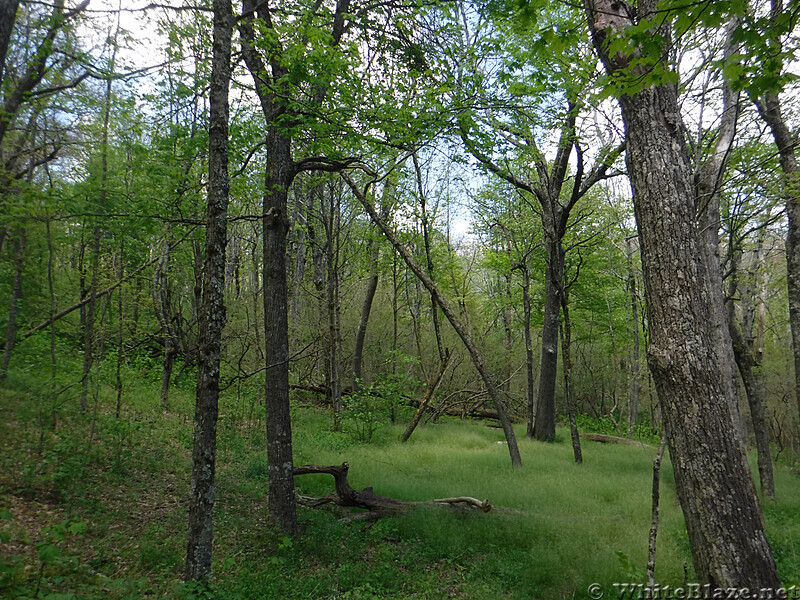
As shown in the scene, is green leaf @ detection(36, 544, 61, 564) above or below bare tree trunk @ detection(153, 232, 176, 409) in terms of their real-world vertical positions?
below

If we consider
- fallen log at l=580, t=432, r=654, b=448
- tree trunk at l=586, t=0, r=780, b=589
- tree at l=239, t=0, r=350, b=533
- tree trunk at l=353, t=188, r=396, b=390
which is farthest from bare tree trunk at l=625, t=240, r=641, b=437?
tree at l=239, t=0, r=350, b=533

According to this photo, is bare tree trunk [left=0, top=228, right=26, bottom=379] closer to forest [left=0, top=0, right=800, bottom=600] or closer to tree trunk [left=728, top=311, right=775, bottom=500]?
forest [left=0, top=0, right=800, bottom=600]

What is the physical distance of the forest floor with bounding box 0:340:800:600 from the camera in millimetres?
4438

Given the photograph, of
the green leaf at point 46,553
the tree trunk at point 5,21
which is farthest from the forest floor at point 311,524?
the tree trunk at point 5,21

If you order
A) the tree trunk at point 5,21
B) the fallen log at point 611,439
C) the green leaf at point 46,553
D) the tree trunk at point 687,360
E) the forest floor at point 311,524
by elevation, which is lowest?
the fallen log at point 611,439

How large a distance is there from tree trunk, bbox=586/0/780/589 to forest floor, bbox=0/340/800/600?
1066 mm

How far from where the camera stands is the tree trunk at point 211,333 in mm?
4145

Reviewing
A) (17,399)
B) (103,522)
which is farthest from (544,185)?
(17,399)

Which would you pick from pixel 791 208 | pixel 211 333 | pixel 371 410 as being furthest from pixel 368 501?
pixel 791 208

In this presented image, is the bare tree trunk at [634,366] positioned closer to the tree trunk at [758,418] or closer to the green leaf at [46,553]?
the tree trunk at [758,418]

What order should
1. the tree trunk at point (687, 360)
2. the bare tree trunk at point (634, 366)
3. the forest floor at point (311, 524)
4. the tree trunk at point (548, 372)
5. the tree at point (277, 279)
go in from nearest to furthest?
the tree trunk at point (687, 360), the forest floor at point (311, 524), the tree at point (277, 279), the tree trunk at point (548, 372), the bare tree trunk at point (634, 366)

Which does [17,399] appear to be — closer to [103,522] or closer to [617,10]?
[103,522]

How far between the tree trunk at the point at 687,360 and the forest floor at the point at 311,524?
3.50ft

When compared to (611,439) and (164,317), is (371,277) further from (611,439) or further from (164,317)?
(611,439)
